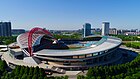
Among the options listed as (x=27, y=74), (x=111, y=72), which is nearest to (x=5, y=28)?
(x=27, y=74)

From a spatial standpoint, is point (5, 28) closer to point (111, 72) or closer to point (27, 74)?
point (27, 74)

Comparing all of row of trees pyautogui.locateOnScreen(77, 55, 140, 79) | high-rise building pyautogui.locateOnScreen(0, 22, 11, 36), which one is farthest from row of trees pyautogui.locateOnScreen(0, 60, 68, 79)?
high-rise building pyautogui.locateOnScreen(0, 22, 11, 36)

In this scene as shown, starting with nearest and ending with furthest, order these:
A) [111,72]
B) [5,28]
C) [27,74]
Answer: [27,74], [111,72], [5,28]

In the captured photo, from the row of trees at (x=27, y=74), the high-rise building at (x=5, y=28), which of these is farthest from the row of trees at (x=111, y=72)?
the high-rise building at (x=5, y=28)

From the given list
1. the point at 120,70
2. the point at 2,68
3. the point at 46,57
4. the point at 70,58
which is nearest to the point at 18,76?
the point at 2,68

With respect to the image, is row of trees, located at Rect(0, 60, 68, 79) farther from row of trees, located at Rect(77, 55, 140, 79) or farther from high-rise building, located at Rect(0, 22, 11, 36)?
high-rise building, located at Rect(0, 22, 11, 36)

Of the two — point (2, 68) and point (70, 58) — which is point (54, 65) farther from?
point (2, 68)

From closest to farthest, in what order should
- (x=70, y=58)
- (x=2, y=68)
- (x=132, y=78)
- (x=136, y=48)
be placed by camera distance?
(x=132, y=78)
(x=2, y=68)
(x=70, y=58)
(x=136, y=48)

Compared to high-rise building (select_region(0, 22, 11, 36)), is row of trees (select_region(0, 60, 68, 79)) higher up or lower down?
lower down

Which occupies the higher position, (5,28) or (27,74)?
(5,28)

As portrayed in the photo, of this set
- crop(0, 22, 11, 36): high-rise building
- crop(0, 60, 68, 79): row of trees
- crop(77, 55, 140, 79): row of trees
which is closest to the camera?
crop(0, 60, 68, 79): row of trees

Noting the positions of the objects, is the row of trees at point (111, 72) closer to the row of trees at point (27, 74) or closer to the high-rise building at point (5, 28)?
the row of trees at point (27, 74)
